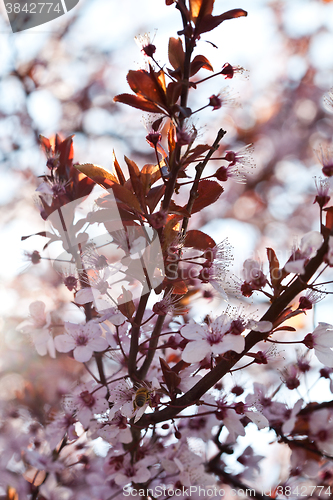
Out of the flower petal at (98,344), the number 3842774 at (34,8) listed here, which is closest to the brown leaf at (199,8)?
the flower petal at (98,344)

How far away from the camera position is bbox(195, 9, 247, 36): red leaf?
2.22 feet

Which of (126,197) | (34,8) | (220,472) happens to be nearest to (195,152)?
(126,197)

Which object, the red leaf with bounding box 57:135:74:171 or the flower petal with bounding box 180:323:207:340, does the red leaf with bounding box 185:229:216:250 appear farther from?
the red leaf with bounding box 57:135:74:171

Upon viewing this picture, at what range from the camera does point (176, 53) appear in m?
0.71

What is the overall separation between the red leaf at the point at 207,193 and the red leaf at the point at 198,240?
5cm

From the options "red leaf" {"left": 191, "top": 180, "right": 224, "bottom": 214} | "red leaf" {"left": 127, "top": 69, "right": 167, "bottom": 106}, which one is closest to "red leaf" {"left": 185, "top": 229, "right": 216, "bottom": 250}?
"red leaf" {"left": 191, "top": 180, "right": 224, "bottom": 214}

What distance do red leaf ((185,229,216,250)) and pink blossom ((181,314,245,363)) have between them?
0.15m

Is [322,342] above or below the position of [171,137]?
below

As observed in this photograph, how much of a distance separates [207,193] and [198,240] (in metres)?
0.10

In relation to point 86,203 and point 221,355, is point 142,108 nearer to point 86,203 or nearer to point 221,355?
point 86,203

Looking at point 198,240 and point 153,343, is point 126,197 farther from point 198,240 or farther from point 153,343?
point 153,343

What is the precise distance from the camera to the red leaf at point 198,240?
32.2 inches

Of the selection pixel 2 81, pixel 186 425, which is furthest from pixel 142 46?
pixel 2 81

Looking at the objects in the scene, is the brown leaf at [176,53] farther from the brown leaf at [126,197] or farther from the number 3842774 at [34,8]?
the number 3842774 at [34,8]
